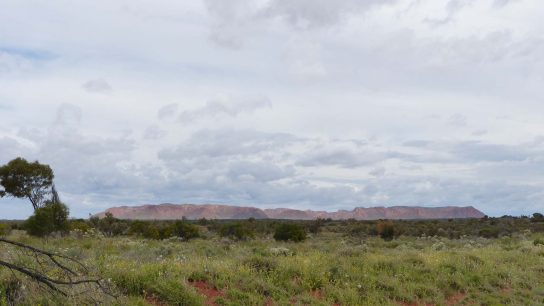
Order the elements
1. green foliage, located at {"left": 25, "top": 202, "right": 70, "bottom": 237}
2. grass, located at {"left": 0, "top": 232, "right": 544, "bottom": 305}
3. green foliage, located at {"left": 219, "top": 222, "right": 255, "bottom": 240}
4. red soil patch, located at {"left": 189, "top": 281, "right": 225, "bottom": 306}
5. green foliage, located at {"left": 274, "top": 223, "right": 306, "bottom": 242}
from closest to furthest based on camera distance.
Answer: grass, located at {"left": 0, "top": 232, "right": 544, "bottom": 305} → red soil patch, located at {"left": 189, "top": 281, "right": 225, "bottom": 306} → green foliage, located at {"left": 25, "top": 202, "right": 70, "bottom": 237} → green foliage, located at {"left": 274, "top": 223, "right": 306, "bottom": 242} → green foliage, located at {"left": 219, "top": 222, "right": 255, "bottom": 240}

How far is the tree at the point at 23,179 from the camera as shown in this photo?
41.7 m

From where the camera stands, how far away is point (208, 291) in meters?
12.0

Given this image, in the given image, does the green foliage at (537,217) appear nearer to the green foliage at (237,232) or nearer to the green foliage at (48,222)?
the green foliage at (237,232)

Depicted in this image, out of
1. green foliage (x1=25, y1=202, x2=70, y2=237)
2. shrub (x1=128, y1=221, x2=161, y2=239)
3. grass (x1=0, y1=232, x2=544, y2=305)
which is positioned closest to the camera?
grass (x1=0, y1=232, x2=544, y2=305)

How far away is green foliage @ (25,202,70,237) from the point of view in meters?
30.5

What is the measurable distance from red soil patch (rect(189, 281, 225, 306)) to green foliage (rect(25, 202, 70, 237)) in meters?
21.6

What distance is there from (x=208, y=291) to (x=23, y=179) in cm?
3470

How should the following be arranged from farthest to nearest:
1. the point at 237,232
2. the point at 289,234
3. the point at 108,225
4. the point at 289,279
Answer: the point at 108,225 → the point at 237,232 → the point at 289,234 → the point at 289,279

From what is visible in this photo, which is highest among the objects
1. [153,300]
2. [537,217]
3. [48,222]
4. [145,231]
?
[537,217]

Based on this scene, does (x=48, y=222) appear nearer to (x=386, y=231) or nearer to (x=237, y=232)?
(x=237, y=232)

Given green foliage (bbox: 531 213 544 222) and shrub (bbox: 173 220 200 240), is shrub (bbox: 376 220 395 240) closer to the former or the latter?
shrub (bbox: 173 220 200 240)

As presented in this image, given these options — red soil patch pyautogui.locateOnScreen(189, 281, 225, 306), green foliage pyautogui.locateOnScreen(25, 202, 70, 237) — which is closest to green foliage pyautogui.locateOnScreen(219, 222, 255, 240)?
green foliage pyautogui.locateOnScreen(25, 202, 70, 237)

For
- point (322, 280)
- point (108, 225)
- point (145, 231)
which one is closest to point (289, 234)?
point (145, 231)

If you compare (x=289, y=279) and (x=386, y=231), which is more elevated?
(x=386, y=231)
